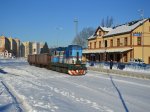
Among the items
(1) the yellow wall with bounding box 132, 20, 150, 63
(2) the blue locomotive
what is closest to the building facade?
(1) the yellow wall with bounding box 132, 20, 150, 63

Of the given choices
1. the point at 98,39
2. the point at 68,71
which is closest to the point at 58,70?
the point at 68,71

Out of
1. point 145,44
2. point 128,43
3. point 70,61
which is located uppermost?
point 128,43

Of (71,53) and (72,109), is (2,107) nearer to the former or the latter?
(72,109)

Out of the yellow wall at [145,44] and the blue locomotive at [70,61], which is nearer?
the blue locomotive at [70,61]

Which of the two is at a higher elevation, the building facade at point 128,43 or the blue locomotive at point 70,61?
the building facade at point 128,43

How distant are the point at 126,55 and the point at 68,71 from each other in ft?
73.1

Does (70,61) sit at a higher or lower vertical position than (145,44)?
lower

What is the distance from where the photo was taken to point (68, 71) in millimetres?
29234

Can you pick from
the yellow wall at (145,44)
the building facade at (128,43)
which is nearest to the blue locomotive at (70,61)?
the building facade at (128,43)

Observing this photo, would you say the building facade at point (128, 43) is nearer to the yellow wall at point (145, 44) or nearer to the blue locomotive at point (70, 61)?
the yellow wall at point (145, 44)

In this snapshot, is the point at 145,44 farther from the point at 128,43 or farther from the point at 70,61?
the point at 70,61

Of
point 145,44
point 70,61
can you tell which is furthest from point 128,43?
point 70,61

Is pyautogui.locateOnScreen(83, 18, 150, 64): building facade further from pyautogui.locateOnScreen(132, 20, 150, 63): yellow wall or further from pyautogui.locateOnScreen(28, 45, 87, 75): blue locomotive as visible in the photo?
pyautogui.locateOnScreen(28, 45, 87, 75): blue locomotive

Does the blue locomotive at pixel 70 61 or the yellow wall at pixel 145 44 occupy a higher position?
the yellow wall at pixel 145 44
